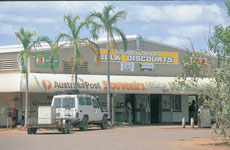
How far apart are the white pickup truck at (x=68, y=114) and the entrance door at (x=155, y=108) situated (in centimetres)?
969

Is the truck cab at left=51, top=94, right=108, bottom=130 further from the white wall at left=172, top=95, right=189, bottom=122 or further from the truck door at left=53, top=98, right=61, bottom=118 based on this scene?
the white wall at left=172, top=95, right=189, bottom=122

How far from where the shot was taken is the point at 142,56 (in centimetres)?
3378

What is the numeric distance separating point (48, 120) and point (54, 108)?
0.74m

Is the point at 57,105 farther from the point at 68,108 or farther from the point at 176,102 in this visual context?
the point at 176,102

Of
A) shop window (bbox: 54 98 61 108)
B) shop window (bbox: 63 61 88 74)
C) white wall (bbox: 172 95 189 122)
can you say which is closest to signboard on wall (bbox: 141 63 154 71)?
white wall (bbox: 172 95 189 122)

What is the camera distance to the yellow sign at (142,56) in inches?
1280

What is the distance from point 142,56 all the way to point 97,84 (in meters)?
5.49

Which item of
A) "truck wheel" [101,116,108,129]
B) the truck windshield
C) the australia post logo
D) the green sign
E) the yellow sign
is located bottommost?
"truck wheel" [101,116,108,129]

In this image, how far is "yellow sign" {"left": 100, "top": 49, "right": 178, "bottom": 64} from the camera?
32500 mm

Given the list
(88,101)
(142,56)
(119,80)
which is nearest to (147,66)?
(142,56)

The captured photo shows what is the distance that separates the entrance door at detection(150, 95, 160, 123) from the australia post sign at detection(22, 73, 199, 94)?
316cm

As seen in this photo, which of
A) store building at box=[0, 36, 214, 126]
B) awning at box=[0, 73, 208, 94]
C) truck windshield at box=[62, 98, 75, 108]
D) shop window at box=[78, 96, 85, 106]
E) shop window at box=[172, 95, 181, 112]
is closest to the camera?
truck windshield at box=[62, 98, 75, 108]

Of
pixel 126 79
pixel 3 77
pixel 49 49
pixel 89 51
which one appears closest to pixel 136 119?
pixel 126 79

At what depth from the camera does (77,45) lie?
90.4 ft
